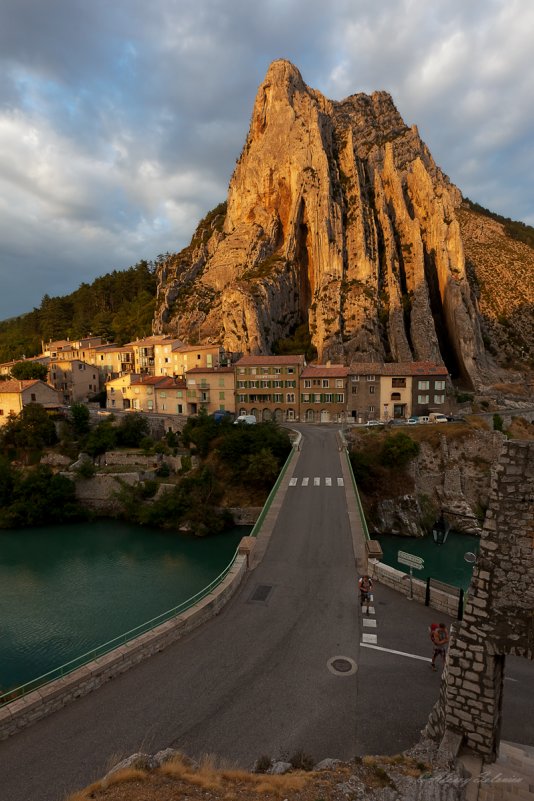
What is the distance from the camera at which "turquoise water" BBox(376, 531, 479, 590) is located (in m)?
23.3

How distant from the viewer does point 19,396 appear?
145ft

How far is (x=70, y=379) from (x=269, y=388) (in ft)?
91.8

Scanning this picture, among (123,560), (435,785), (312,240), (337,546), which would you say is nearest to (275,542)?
(337,546)

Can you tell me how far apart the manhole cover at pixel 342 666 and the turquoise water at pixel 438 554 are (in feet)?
49.1

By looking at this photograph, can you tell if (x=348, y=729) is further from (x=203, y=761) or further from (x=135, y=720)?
(x=135, y=720)

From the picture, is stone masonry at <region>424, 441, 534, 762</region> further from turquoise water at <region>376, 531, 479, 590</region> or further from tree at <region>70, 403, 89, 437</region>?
tree at <region>70, 403, 89, 437</region>

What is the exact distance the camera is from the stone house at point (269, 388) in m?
48.4

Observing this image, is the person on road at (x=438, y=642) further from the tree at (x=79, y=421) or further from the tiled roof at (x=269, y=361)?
the tiled roof at (x=269, y=361)

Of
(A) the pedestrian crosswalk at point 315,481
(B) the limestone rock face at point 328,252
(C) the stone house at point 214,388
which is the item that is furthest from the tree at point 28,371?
(A) the pedestrian crosswalk at point 315,481

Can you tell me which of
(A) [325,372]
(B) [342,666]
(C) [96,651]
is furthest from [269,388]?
(B) [342,666]

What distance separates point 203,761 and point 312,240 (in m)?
76.3

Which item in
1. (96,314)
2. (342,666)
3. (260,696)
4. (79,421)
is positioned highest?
(96,314)

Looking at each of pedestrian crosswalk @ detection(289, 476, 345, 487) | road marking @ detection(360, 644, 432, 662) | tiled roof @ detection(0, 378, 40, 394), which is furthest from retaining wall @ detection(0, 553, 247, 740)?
tiled roof @ detection(0, 378, 40, 394)

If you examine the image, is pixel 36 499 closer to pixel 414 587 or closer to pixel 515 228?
pixel 414 587
